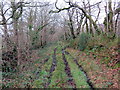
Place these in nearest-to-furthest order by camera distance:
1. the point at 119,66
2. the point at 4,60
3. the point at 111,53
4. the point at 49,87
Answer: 1. the point at 49,87
2. the point at 119,66
3. the point at 4,60
4. the point at 111,53

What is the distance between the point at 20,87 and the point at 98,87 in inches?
189

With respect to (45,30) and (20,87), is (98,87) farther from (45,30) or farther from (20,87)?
(45,30)

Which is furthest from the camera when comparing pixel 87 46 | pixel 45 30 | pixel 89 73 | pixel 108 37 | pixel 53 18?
pixel 53 18

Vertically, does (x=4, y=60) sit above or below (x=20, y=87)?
above

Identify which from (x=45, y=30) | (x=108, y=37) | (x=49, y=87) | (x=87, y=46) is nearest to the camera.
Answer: (x=49, y=87)

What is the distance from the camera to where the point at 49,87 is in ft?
24.0

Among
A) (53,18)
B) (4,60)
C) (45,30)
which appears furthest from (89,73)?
(53,18)

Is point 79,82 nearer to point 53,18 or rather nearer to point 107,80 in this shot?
point 107,80

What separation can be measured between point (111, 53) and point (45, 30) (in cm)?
1950

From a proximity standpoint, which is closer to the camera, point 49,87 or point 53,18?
point 49,87

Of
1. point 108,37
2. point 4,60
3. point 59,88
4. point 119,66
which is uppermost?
point 108,37

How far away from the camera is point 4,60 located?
9039mm

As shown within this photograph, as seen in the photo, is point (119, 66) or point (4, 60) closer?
point (119, 66)

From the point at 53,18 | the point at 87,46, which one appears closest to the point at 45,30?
the point at 53,18
